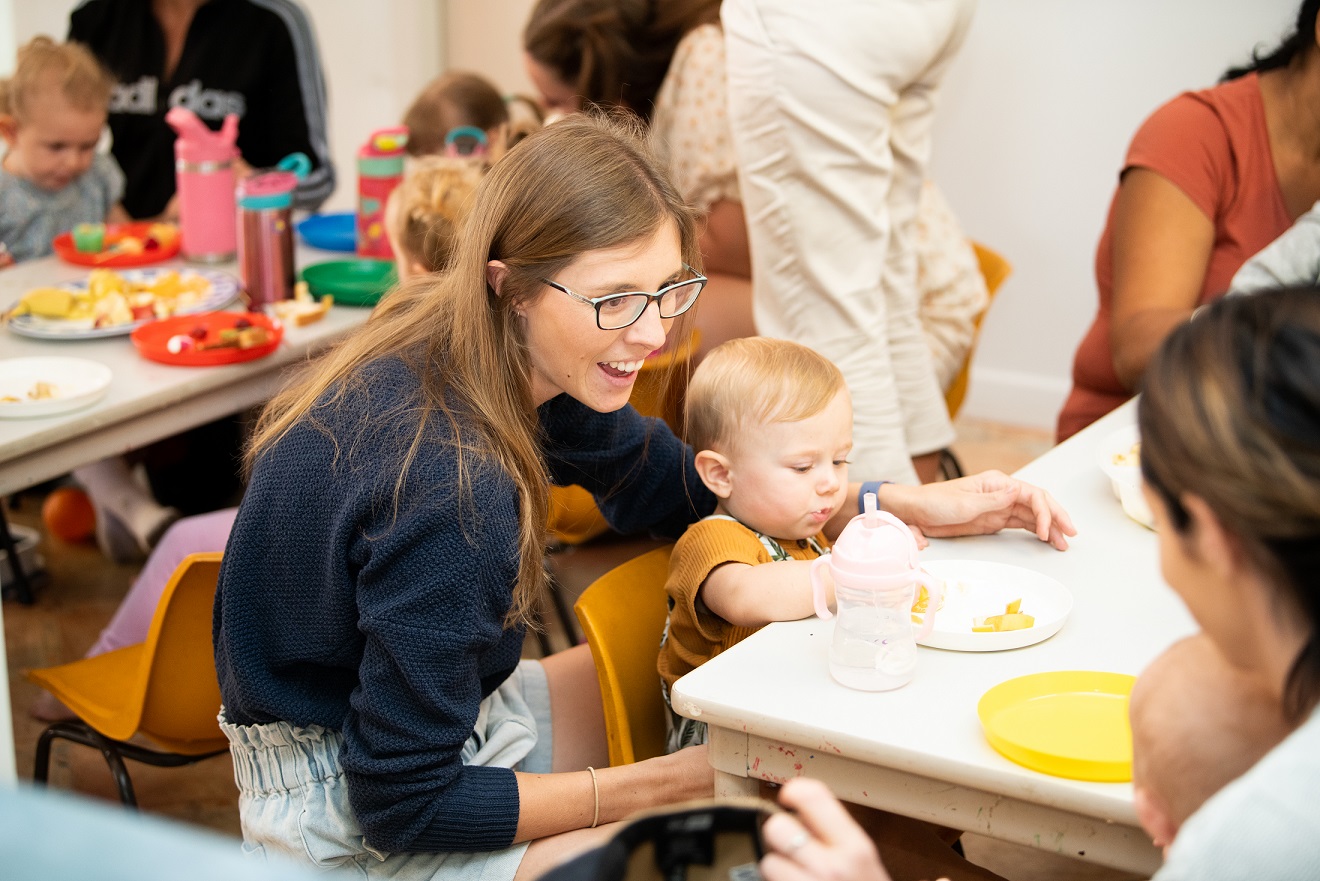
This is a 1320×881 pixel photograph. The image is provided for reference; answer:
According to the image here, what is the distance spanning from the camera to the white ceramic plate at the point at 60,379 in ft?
6.62

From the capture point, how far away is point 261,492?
1273 millimetres

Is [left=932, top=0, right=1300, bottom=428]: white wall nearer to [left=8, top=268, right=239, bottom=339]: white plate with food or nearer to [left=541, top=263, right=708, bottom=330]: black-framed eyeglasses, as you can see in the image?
[left=8, top=268, right=239, bottom=339]: white plate with food

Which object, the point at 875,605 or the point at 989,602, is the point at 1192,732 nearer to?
the point at 875,605

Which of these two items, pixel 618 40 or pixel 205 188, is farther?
pixel 205 188

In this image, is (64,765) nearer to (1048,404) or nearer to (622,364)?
(622,364)

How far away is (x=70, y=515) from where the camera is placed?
3.39 metres

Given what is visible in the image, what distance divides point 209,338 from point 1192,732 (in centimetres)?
188

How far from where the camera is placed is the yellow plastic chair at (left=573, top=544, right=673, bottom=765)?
1459mm

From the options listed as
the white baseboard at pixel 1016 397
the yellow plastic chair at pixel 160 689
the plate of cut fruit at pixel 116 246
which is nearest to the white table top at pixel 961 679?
the yellow plastic chair at pixel 160 689

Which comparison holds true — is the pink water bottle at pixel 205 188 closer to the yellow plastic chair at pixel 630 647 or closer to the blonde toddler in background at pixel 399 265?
the blonde toddler in background at pixel 399 265

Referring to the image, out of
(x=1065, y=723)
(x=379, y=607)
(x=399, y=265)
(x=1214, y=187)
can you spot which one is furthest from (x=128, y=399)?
(x=1214, y=187)

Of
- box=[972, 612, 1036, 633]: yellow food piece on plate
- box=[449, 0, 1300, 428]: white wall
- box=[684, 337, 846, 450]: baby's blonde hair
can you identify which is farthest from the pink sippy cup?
box=[449, 0, 1300, 428]: white wall

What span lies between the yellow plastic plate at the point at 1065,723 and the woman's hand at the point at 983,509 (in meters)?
0.36

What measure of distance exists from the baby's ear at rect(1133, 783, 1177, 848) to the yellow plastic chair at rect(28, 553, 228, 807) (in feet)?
3.64
